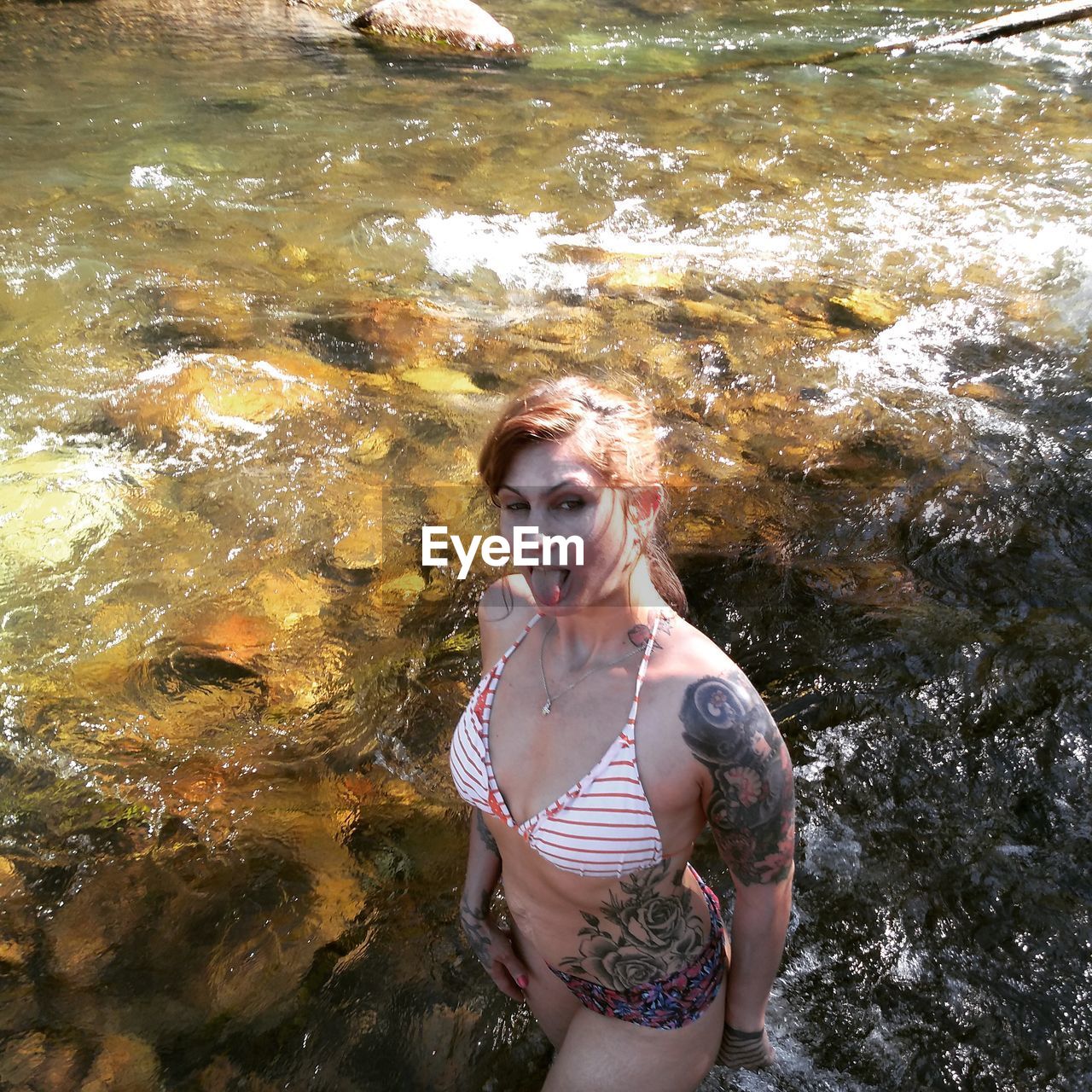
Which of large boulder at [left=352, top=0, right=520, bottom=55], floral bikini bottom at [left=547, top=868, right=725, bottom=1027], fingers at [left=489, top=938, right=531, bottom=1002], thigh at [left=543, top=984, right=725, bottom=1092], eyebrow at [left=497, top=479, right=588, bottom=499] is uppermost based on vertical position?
eyebrow at [left=497, top=479, right=588, bottom=499]

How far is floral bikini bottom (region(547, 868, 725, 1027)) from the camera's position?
2.02 metres

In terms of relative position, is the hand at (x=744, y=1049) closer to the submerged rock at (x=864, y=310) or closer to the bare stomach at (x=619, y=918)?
the bare stomach at (x=619, y=918)

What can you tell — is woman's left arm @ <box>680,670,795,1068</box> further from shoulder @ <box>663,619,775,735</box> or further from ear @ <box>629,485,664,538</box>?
ear @ <box>629,485,664,538</box>

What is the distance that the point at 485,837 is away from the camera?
7.72 ft

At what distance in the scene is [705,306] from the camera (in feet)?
20.4

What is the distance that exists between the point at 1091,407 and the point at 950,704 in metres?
2.48

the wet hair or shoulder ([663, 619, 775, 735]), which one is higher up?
the wet hair

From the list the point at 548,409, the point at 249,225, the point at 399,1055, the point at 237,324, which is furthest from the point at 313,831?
the point at 249,225

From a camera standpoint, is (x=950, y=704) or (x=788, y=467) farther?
(x=788, y=467)

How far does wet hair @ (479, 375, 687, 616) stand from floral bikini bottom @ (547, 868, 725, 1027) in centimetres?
86

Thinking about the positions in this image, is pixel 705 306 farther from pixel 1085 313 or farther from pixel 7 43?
pixel 7 43

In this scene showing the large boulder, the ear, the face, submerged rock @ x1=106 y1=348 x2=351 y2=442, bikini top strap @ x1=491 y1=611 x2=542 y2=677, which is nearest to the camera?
the face

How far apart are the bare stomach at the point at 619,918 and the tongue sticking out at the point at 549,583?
526 mm

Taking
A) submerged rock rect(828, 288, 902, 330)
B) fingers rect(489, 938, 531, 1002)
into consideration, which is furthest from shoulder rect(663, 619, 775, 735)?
submerged rock rect(828, 288, 902, 330)
